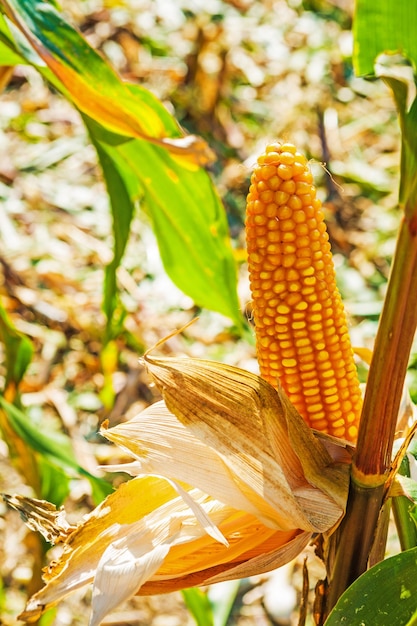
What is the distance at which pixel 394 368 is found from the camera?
55 centimetres

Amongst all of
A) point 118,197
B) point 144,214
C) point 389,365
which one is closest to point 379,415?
point 389,365

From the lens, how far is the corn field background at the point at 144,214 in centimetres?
143

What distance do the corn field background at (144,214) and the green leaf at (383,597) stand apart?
20.4 inches

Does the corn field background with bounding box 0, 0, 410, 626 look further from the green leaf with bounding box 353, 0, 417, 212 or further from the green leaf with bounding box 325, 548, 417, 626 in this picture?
the green leaf with bounding box 353, 0, 417, 212

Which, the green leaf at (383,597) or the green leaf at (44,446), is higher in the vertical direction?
the green leaf at (383,597)

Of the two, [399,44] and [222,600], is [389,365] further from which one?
[222,600]

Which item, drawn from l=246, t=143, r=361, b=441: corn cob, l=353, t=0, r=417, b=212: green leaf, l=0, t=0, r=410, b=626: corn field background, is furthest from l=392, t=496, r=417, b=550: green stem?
l=0, t=0, r=410, b=626: corn field background

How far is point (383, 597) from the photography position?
56 centimetres

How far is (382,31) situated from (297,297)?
0.63 feet

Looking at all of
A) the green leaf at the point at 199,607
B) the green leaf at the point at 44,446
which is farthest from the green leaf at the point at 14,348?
the green leaf at the point at 199,607

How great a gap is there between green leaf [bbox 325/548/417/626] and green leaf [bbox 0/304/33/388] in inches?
22.7

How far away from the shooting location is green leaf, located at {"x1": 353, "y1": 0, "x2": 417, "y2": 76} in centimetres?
49

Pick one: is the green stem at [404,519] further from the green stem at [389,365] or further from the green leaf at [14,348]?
the green leaf at [14,348]

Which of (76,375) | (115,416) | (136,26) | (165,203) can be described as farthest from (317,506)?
(136,26)
